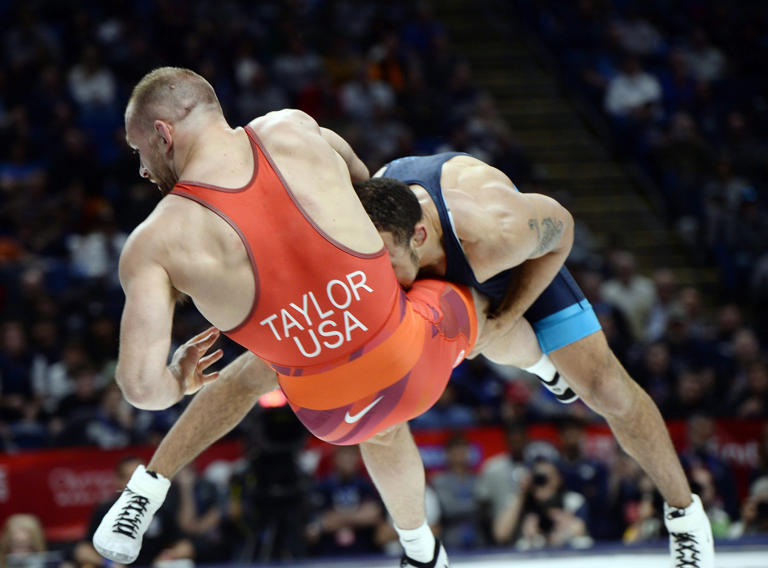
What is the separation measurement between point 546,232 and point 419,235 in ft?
1.45

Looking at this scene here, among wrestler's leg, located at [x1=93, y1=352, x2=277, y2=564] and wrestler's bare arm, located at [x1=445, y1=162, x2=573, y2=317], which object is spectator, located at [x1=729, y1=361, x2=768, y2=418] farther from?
wrestler's leg, located at [x1=93, y1=352, x2=277, y2=564]

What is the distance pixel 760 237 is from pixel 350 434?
22.7 feet

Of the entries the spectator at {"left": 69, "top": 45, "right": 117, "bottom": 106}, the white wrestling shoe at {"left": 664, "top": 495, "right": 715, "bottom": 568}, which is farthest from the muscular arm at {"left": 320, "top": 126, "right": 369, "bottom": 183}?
the spectator at {"left": 69, "top": 45, "right": 117, "bottom": 106}

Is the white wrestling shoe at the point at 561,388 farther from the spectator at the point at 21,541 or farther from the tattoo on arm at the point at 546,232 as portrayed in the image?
the spectator at the point at 21,541

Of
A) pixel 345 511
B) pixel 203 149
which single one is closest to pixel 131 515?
pixel 203 149

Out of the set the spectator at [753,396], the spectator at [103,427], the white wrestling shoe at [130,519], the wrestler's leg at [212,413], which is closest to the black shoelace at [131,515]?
the white wrestling shoe at [130,519]

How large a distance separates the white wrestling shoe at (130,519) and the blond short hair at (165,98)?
119 cm

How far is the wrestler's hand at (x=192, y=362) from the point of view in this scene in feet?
8.71

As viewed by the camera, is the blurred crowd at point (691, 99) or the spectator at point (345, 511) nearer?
the spectator at point (345, 511)

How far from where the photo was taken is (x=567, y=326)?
11.3 ft

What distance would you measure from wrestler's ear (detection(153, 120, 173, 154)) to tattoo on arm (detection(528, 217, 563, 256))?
1.15 m

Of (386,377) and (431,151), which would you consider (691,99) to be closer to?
(431,151)

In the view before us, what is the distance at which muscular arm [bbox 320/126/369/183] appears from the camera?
303cm

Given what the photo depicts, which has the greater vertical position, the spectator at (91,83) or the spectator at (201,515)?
the spectator at (91,83)
